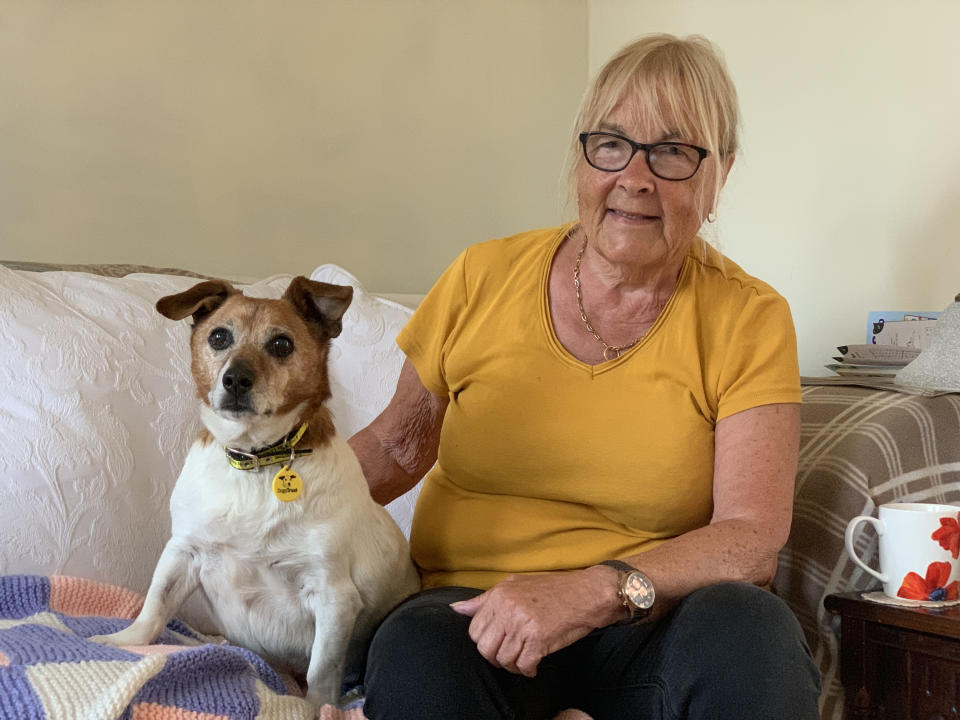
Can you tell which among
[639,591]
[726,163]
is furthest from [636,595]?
[726,163]

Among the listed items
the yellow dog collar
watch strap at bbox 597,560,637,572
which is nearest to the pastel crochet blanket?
the yellow dog collar

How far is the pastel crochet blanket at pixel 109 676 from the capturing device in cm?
89

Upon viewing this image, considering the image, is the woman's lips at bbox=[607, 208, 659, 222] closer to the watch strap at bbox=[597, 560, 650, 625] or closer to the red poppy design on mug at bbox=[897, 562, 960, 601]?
the watch strap at bbox=[597, 560, 650, 625]

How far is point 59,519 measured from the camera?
52.0 inches

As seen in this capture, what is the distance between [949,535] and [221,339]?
103cm

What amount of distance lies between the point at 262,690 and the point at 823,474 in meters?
0.98

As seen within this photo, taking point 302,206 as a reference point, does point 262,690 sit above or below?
below

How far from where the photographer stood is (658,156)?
4.55 ft

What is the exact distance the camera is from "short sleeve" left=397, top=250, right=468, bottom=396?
148 cm

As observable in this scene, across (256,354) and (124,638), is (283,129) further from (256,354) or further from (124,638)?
(124,638)

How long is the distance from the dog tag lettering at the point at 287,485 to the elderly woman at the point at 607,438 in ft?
0.69

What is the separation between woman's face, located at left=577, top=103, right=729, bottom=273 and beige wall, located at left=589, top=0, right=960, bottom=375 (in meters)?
0.66

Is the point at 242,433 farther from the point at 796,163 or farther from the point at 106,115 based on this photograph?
the point at 796,163

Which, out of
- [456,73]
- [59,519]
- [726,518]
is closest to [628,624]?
[726,518]
